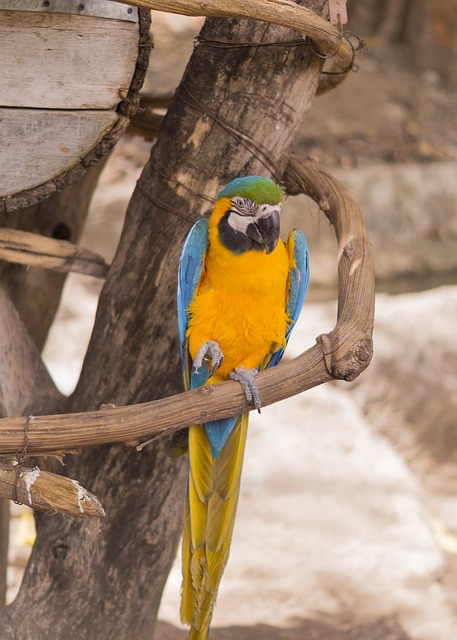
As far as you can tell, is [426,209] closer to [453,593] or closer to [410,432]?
[410,432]

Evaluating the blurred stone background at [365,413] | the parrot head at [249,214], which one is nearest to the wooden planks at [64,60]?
the parrot head at [249,214]

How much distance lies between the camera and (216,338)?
2016mm

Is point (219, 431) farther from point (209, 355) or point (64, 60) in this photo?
point (64, 60)

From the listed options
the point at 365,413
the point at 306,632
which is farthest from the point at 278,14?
the point at 365,413

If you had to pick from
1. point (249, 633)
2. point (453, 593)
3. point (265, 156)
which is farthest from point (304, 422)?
point (265, 156)

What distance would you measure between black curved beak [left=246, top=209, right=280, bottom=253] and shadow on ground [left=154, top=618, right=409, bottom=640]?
1.64 m

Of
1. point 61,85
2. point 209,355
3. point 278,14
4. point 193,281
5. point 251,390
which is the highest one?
point 278,14

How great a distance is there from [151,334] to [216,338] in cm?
20

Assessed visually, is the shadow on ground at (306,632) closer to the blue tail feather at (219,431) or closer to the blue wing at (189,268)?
the blue tail feather at (219,431)

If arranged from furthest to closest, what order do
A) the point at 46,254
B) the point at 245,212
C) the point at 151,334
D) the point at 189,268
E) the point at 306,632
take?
the point at 306,632 → the point at 46,254 → the point at 151,334 → the point at 189,268 → the point at 245,212

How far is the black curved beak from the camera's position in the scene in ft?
6.11

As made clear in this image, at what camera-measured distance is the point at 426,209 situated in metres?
5.82

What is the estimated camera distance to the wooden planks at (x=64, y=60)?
1.80 meters

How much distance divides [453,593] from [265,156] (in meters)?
2.10
